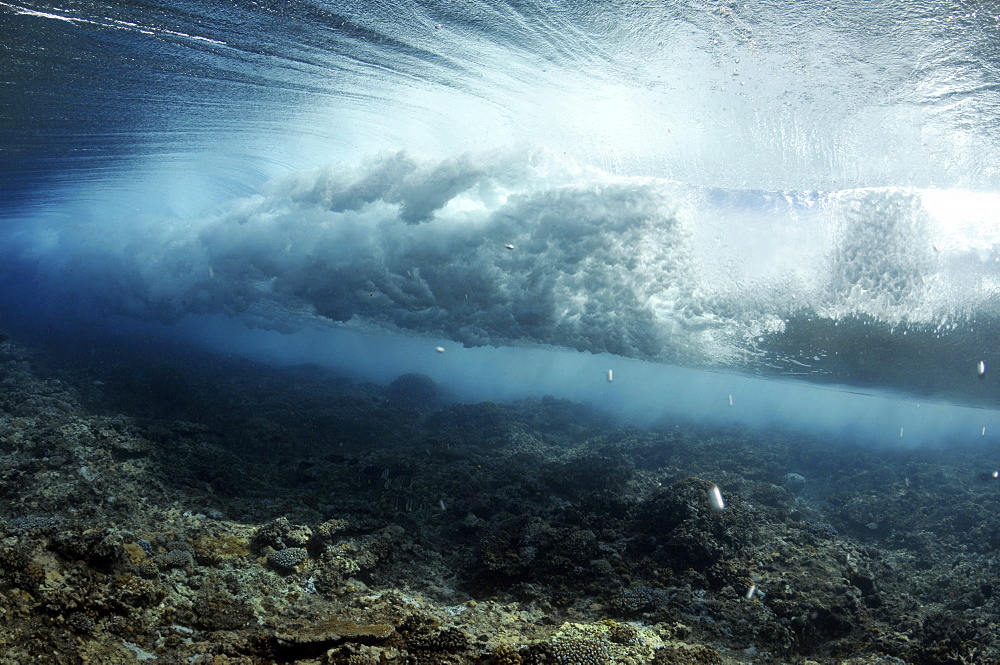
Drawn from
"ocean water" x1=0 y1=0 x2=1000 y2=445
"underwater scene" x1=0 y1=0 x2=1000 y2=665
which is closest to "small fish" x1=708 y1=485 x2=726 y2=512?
"underwater scene" x1=0 y1=0 x2=1000 y2=665

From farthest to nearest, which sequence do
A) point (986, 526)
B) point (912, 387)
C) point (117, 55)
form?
1. point (912, 387)
2. point (986, 526)
3. point (117, 55)

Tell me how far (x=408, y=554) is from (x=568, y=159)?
9341 millimetres

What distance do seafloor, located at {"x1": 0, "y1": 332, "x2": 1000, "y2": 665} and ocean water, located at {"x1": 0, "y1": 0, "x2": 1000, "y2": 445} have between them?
5.74 m

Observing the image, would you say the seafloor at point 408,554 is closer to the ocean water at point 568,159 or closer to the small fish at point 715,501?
the small fish at point 715,501

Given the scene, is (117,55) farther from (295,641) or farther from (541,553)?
(541,553)

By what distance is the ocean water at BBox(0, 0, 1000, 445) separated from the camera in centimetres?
610

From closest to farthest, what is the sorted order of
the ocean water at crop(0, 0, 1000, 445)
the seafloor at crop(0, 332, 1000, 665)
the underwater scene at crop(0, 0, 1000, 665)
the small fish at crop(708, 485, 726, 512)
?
the seafloor at crop(0, 332, 1000, 665) < the underwater scene at crop(0, 0, 1000, 665) < the ocean water at crop(0, 0, 1000, 445) < the small fish at crop(708, 485, 726, 512)

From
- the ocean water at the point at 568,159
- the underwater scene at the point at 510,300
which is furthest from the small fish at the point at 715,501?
the ocean water at the point at 568,159

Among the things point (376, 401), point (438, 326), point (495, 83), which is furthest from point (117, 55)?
point (376, 401)

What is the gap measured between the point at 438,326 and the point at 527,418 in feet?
22.6

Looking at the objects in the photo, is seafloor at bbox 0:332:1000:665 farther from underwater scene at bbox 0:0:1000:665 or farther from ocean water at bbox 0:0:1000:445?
ocean water at bbox 0:0:1000:445

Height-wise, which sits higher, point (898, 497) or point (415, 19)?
point (415, 19)

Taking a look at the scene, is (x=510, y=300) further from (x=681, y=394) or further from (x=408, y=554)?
(x=681, y=394)

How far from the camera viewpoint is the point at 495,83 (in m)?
8.23
